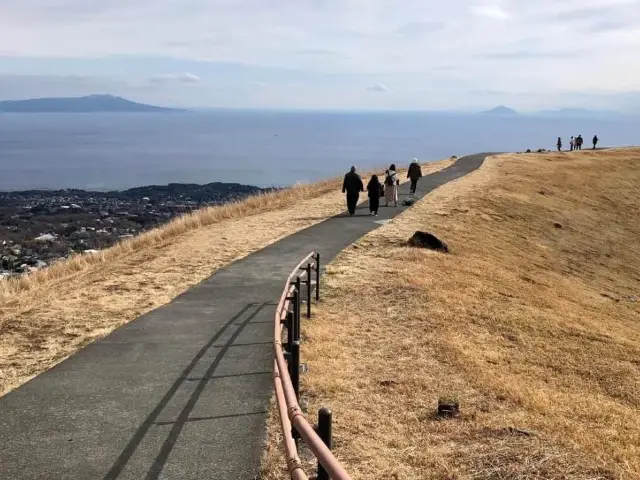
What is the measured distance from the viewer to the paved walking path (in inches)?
207

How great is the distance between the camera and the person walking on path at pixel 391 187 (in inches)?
918

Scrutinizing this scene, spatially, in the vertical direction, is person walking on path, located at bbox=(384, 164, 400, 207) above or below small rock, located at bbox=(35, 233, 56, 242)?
above

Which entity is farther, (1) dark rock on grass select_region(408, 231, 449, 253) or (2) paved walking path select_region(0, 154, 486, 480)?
(1) dark rock on grass select_region(408, 231, 449, 253)

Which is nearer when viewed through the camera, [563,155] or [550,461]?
[550,461]

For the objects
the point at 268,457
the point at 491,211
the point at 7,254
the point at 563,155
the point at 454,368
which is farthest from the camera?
the point at 563,155

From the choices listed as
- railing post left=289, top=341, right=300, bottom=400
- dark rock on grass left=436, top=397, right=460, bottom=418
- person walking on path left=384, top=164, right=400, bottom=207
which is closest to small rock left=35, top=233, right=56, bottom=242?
person walking on path left=384, top=164, right=400, bottom=207

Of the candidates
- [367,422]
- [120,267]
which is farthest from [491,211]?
[367,422]

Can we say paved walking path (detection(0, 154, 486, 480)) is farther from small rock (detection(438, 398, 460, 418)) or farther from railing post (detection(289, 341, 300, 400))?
small rock (detection(438, 398, 460, 418))

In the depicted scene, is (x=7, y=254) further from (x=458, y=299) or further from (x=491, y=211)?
(x=458, y=299)

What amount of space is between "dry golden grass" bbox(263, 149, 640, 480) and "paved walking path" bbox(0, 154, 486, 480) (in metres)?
0.58

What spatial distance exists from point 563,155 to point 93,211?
37170 mm

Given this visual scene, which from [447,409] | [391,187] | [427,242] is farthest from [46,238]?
[447,409]

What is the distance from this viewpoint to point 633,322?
543 inches

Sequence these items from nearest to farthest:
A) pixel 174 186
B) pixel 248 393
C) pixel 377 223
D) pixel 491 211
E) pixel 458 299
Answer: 1. pixel 248 393
2. pixel 458 299
3. pixel 377 223
4. pixel 491 211
5. pixel 174 186
